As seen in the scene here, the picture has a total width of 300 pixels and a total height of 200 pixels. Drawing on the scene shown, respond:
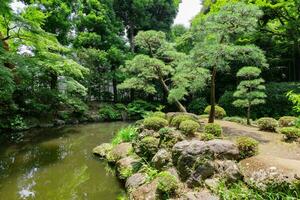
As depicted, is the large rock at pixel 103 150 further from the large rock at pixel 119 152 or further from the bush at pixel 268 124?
the bush at pixel 268 124

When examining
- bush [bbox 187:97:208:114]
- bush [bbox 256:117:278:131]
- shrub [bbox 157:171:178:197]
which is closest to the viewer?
shrub [bbox 157:171:178:197]

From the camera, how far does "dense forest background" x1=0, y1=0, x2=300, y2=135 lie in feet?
32.6

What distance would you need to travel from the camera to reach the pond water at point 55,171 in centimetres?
641

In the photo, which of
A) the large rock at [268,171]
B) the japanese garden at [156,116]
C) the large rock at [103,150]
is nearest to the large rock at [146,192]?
the japanese garden at [156,116]

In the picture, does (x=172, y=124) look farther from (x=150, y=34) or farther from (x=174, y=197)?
(x=150, y=34)

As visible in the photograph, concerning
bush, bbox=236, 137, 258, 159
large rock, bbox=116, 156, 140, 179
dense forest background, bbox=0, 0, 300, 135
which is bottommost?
large rock, bbox=116, 156, 140, 179

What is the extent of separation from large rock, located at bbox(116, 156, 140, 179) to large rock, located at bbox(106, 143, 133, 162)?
1.50 feet

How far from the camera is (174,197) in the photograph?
211 inches

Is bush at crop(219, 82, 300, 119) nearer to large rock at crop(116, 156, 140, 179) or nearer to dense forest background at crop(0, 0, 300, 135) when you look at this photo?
dense forest background at crop(0, 0, 300, 135)

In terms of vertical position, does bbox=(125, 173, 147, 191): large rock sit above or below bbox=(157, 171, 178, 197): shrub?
below

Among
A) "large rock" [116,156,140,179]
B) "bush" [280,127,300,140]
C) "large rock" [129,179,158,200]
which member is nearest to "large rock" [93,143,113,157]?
"large rock" [116,156,140,179]

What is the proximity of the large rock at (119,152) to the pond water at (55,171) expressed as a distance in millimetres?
286

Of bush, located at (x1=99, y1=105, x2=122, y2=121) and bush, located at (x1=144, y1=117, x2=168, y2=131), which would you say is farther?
bush, located at (x1=99, y1=105, x2=122, y2=121)

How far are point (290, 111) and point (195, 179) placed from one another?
9142mm
